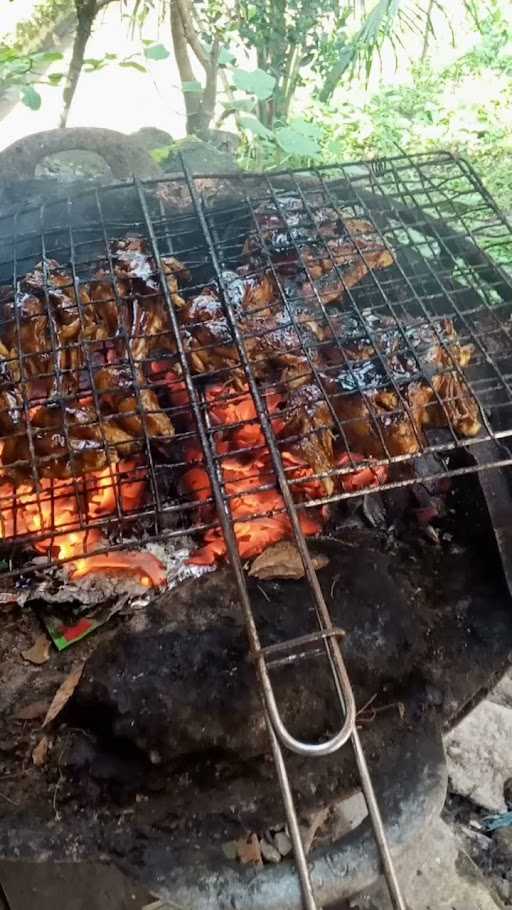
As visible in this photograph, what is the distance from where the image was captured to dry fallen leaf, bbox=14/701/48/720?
2.61m

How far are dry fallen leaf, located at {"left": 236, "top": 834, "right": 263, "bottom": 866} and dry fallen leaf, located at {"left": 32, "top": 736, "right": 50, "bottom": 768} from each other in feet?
2.70

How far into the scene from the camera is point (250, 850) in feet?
7.20

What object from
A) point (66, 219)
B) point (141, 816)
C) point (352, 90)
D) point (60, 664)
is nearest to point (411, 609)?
point (141, 816)

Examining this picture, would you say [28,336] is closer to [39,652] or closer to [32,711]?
[39,652]

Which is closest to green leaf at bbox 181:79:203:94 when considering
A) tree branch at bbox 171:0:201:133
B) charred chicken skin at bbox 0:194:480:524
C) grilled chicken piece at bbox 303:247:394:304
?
tree branch at bbox 171:0:201:133

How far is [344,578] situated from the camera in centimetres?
284

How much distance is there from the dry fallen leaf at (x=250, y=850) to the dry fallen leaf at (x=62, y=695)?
87 centimetres

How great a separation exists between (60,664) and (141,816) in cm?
75

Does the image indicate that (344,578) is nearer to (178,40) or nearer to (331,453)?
(331,453)

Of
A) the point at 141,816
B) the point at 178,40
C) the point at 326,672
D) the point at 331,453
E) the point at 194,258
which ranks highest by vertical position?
the point at 178,40

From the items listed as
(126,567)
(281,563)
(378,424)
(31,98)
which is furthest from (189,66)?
(281,563)

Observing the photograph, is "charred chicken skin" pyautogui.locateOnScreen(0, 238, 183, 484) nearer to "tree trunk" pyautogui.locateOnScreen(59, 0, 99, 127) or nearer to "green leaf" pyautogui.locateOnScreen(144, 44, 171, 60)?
"green leaf" pyautogui.locateOnScreen(144, 44, 171, 60)

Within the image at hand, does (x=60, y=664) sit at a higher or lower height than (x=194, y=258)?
lower

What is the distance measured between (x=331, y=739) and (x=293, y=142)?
5446 mm
